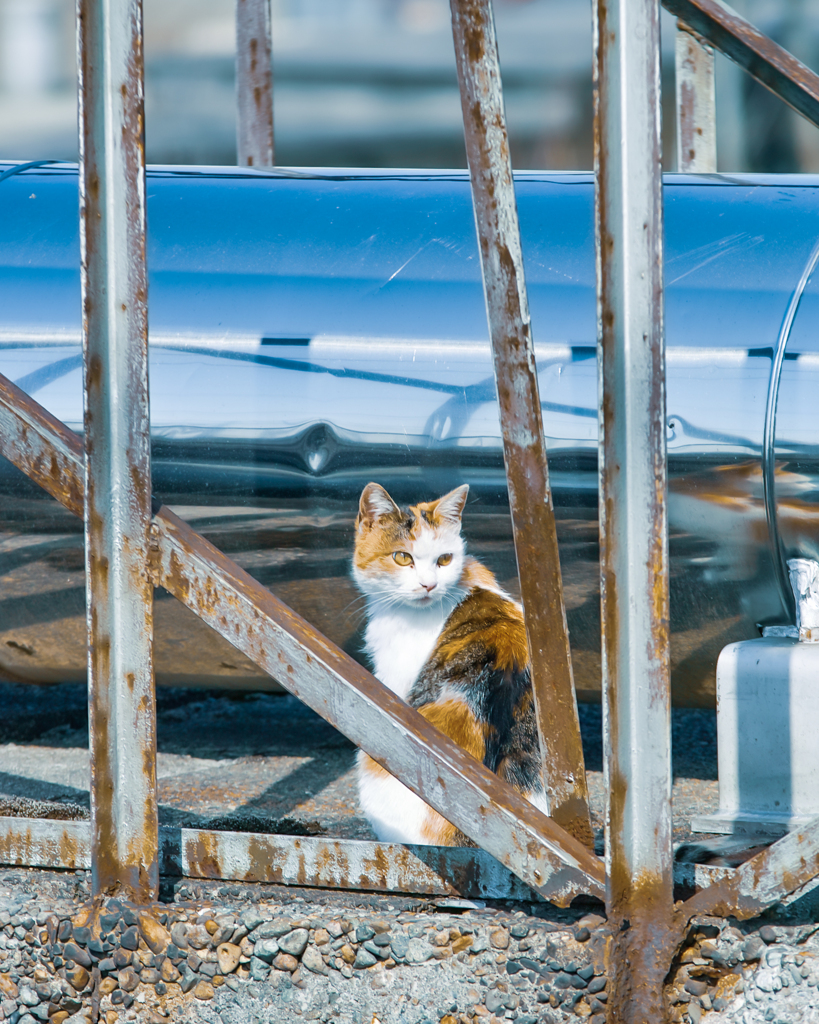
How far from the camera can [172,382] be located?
2.26m

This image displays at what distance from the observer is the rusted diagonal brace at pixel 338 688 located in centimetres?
168

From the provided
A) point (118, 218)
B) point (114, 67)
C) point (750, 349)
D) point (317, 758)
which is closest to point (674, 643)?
point (750, 349)

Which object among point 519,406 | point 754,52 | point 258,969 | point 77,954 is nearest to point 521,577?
point 519,406

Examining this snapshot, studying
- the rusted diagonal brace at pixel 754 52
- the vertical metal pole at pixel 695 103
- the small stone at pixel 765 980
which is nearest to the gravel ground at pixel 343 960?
the small stone at pixel 765 980

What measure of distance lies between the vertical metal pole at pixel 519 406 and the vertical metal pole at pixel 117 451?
567mm

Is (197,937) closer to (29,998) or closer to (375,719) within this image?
(29,998)

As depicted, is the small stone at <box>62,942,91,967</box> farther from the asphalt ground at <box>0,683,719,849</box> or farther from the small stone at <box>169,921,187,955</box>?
the asphalt ground at <box>0,683,719,849</box>

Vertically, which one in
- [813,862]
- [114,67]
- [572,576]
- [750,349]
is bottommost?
[813,862]

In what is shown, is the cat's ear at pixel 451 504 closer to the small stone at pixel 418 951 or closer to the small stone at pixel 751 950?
the small stone at pixel 418 951

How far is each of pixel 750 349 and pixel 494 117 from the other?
0.79 metres

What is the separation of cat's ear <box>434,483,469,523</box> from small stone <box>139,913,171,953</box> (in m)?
0.96

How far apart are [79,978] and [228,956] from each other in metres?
0.28

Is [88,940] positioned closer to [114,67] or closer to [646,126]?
[114,67]

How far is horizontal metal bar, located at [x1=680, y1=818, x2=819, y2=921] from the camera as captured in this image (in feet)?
5.26
